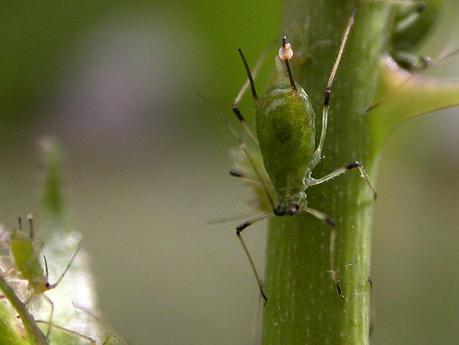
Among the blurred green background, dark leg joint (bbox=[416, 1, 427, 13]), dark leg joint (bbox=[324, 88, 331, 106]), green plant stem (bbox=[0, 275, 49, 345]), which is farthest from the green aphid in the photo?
dark leg joint (bbox=[416, 1, 427, 13])

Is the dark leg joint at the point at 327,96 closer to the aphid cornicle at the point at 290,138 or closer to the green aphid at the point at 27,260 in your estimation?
the aphid cornicle at the point at 290,138

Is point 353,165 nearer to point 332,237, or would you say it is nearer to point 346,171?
point 346,171

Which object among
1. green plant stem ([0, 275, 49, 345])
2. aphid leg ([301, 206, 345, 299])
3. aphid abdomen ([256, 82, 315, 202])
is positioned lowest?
green plant stem ([0, 275, 49, 345])

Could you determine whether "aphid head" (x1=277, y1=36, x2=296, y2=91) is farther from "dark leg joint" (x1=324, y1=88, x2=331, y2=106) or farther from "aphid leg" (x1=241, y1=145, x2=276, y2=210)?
"aphid leg" (x1=241, y1=145, x2=276, y2=210)

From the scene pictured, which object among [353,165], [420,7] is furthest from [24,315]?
[420,7]

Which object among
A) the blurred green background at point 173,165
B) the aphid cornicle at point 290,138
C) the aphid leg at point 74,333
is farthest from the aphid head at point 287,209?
the blurred green background at point 173,165

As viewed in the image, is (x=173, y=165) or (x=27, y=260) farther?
(x=173, y=165)
